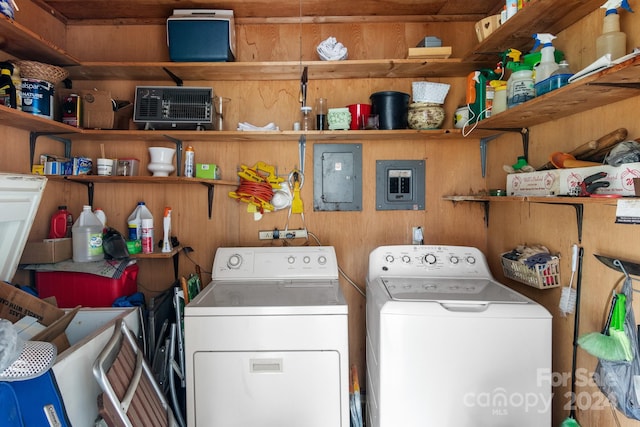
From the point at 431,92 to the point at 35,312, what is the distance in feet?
7.37

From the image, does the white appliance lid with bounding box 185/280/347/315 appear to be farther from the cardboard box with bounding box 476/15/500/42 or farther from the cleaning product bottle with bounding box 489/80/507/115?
the cardboard box with bounding box 476/15/500/42

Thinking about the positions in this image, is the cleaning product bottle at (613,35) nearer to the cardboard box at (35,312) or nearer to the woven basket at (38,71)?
the cardboard box at (35,312)

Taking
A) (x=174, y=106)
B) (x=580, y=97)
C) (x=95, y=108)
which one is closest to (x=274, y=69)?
(x=174, y=106)

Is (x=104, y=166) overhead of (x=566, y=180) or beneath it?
overhead

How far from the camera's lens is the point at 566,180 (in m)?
1.31

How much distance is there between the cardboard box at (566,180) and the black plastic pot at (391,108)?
71cm

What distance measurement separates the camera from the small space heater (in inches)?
78.5

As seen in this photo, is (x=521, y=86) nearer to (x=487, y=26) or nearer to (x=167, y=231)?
(x=487, y=26)

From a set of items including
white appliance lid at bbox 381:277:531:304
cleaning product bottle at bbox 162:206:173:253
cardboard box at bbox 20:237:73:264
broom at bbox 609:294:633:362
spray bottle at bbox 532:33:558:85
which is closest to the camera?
broom at bbox 609:294:633:362

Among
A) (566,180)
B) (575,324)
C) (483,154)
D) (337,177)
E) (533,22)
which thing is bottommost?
(575,324)

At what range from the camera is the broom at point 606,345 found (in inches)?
45.3

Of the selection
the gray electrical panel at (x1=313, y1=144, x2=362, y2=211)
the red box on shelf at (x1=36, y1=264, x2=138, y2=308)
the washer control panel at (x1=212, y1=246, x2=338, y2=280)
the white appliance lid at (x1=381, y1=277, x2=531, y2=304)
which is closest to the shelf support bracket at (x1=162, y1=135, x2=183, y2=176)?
the washer control panel at (x1=212, y1=246, x2=338, y2=280)

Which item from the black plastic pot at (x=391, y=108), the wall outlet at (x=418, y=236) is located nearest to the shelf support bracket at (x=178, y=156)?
the black plastic pot at (x=391, y=108)

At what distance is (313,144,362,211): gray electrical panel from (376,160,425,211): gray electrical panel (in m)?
0.14
